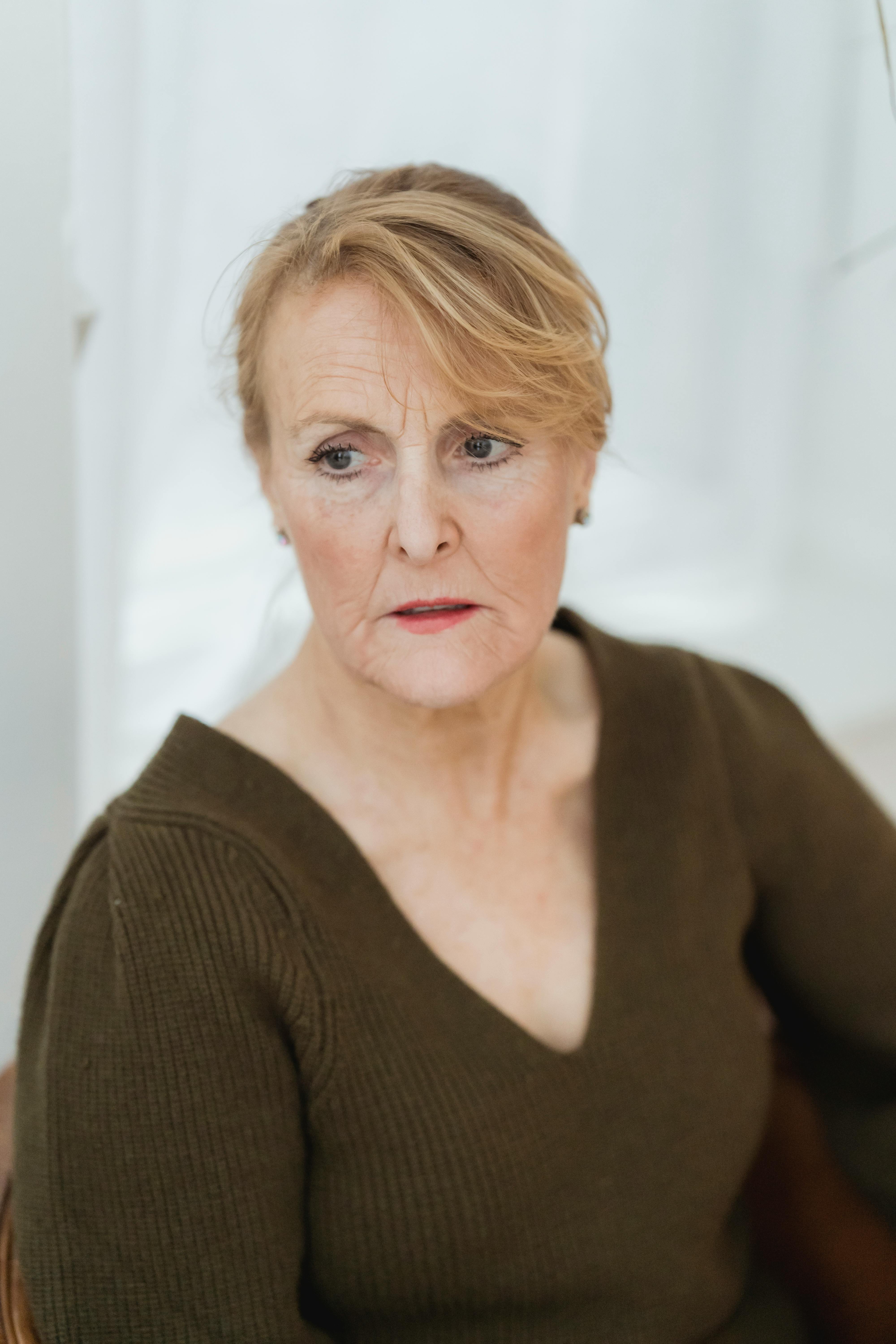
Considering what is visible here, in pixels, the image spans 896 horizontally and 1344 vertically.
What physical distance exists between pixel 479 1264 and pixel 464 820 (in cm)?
37

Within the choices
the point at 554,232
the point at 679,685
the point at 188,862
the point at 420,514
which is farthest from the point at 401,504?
the point at 554,232

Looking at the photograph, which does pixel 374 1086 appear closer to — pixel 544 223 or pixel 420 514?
pixel 420 514

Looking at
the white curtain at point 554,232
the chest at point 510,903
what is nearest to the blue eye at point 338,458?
the white curtain at point 554,232

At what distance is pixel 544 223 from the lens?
1312 mm

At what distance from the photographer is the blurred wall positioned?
1.01m

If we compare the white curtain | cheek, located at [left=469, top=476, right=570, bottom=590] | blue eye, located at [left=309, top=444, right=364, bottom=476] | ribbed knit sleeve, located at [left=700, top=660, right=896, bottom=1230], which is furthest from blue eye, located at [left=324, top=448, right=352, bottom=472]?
ribbed knit sleeve, located at [left=700, top=660, right=896, bottom=1230]

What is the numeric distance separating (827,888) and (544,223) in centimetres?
80

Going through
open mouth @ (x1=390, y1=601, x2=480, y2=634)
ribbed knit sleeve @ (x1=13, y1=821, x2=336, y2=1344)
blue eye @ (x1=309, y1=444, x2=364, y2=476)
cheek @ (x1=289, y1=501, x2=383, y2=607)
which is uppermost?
blue eye @ (x1=309, y1=444, x2=364, y2=476)

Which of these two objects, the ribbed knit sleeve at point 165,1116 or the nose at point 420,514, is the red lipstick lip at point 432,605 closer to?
the nose at point 420,514

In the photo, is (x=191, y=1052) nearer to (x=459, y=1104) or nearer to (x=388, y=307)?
(x=459, y=1104)

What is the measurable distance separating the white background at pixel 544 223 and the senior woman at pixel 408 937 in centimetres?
26

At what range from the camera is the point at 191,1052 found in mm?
837

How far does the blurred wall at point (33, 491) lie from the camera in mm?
1010

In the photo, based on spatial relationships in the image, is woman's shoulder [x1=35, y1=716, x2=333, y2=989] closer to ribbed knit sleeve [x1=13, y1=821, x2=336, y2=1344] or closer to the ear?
ribbed knit sleeve [x1=13, y1=821, x2=336, y2=1344]
